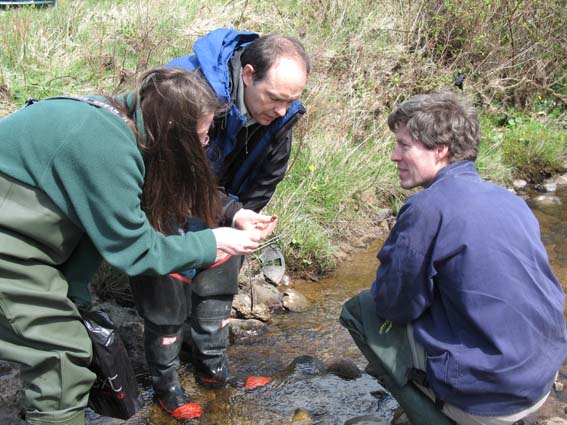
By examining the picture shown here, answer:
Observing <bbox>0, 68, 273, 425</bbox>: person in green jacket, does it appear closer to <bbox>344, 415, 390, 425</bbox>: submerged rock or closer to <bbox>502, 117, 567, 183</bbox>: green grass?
<bbox>344, 415, 390, 425</bbox>: submerged rock

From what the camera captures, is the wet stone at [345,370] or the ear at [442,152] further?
the wet stone at [345,370]

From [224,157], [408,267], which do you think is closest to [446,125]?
[408,267]

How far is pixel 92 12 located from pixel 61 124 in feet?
16.8

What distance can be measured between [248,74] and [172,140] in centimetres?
91

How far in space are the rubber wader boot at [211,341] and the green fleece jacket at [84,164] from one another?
41.3 inches

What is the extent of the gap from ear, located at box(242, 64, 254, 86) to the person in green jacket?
75cm

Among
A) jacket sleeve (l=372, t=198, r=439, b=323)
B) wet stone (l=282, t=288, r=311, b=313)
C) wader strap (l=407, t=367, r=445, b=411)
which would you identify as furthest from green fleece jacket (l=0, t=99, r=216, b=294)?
wet stone (l=282, t=288, r=311, b=313)

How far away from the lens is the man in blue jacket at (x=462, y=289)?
7.81 ft

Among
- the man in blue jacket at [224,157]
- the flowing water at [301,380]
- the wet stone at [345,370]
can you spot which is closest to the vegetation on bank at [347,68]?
the flowing water at [301,380]

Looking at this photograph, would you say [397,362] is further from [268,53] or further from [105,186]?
[268,53]

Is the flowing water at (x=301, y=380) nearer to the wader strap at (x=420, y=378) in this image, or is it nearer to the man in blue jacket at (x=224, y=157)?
the man in blue jacket at (x=224, y=157)

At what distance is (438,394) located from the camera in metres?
2.57

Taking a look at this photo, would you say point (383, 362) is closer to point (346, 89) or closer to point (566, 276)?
point (566, 276)

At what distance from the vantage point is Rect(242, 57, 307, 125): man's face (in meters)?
3.07
